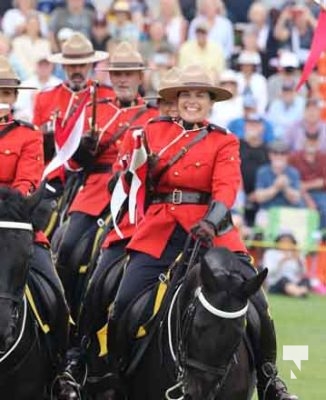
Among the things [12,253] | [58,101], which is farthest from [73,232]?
[12,253]

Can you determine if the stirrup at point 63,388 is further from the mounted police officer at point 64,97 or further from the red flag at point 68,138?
the mounted police officer at point 64,97

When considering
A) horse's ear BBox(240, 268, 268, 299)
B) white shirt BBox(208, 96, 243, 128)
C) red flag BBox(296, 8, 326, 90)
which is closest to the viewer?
horse's ear BBox(240, 268, 268, 299)

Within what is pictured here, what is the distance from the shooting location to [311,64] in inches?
513

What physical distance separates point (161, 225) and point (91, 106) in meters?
3.46

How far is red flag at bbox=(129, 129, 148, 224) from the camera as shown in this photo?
38.3 ft

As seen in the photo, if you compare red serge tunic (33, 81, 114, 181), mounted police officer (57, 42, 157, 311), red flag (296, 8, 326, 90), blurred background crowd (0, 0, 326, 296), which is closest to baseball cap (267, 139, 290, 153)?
blurred background crowd (0, 0, 326, 296)

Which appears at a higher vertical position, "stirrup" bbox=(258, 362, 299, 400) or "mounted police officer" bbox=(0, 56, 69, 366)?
"mounted police officer" bbox=(0, 56, 69, 366)

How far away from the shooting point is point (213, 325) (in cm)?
1012

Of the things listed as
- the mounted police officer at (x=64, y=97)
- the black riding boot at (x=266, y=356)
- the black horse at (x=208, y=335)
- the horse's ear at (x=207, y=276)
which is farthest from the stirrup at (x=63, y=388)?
the mounted police officer at (x=64, y=97)

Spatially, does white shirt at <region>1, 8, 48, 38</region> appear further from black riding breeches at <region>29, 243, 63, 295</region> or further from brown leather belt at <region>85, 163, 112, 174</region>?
black riding breeches at <region>29, 243, 63, 295</region>

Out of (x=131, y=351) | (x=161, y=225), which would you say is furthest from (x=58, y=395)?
(x=161, y=225)

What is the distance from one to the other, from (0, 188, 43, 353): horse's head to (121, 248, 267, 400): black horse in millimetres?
1063

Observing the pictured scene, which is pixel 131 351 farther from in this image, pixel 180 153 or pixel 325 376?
pixel 325 376

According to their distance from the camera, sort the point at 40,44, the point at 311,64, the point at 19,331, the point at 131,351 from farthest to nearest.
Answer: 1. the point at 40,44
2. the point at 311,64
3. the point at 131,351
4. the point at 19,331
